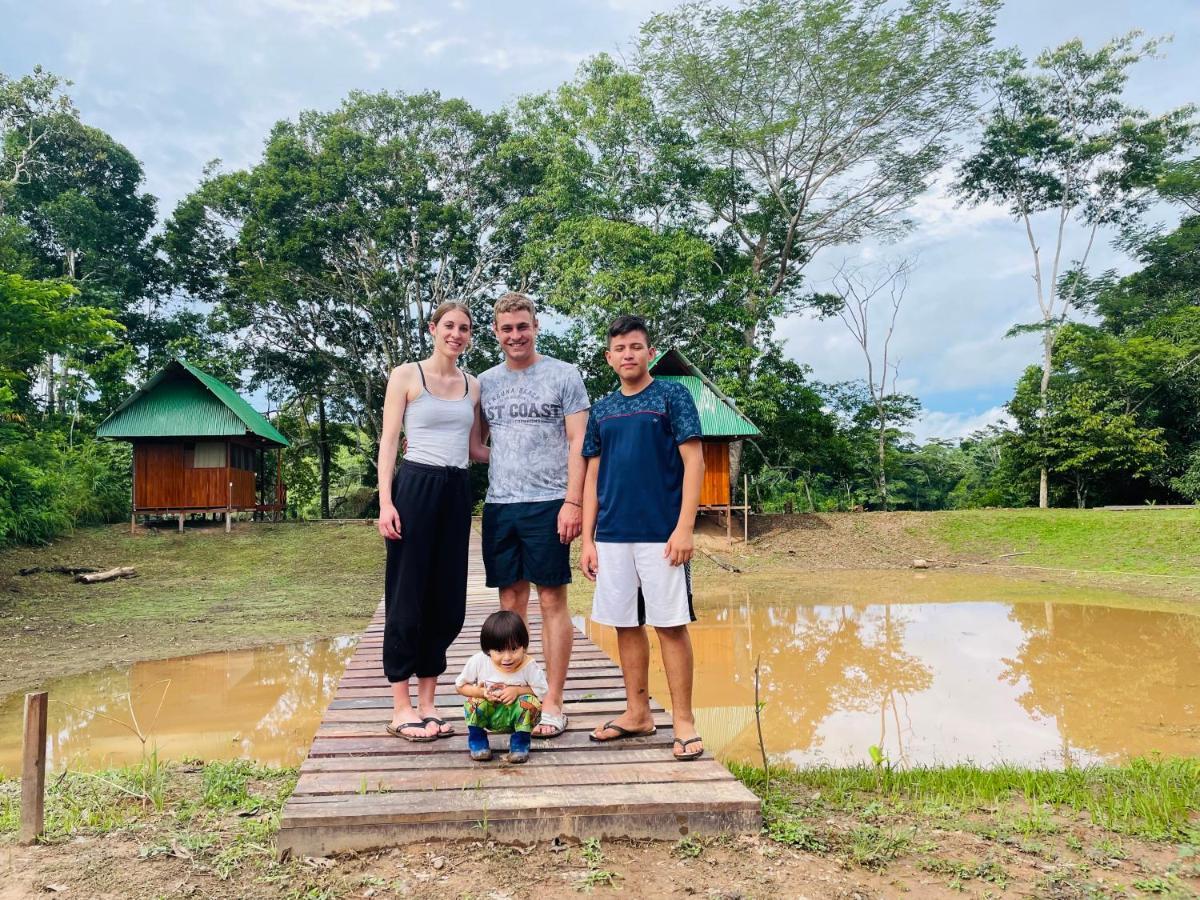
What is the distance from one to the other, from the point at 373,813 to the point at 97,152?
28182 millimetres

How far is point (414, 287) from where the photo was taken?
77.4 ft

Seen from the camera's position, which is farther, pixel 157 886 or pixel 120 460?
pixel 120 460

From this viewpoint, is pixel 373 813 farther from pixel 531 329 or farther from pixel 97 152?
pixel 97 152

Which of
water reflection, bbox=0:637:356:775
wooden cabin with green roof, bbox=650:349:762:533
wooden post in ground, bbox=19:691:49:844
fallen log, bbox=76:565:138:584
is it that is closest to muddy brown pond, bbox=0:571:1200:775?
water reflection, bbox=0:637:356:775

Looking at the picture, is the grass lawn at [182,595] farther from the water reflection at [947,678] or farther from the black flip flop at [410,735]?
the black flip flop at [410,735]

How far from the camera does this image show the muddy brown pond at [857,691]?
4988 mm

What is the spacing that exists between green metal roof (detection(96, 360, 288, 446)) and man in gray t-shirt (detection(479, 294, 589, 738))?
1592 cm

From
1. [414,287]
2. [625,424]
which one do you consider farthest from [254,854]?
[414,287]

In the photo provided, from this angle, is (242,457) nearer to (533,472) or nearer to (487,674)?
(533,472)

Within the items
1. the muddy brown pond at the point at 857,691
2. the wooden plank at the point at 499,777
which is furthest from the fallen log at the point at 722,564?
the wooden plank at the point at 499,777

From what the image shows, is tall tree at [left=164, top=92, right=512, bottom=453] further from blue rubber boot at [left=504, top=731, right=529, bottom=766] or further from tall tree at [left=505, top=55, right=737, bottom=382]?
blue rubber boot at [left=504, top=731, right=529, bottom=766]

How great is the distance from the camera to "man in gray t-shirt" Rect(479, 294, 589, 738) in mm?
3312

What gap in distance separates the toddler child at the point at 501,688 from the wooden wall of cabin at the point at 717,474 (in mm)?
14231

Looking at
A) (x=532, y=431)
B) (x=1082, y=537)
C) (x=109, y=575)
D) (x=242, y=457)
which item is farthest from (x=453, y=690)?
(x=242, y=457)
